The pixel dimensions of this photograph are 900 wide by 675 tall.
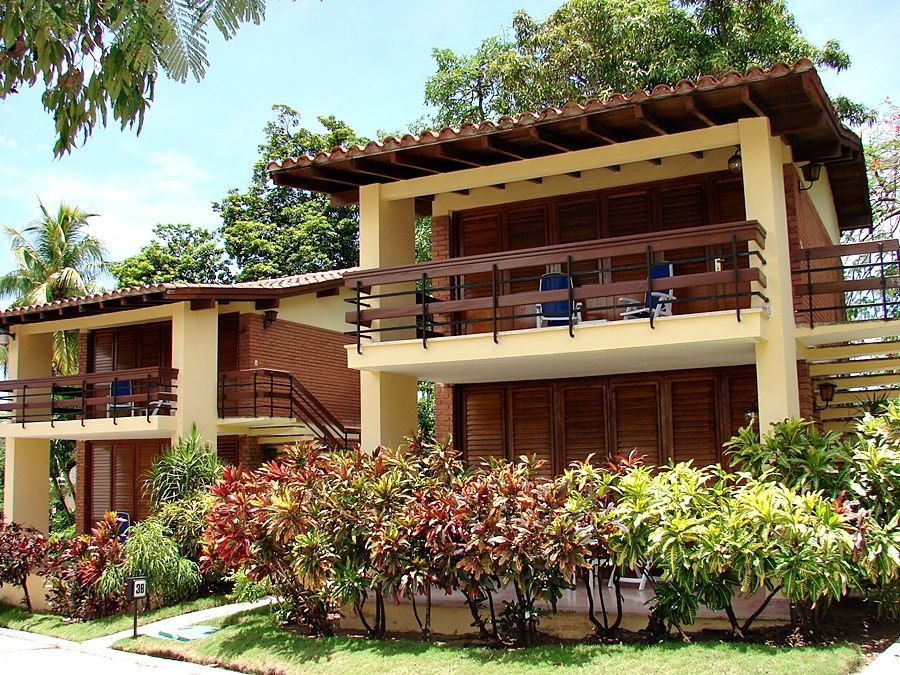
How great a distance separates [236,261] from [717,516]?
92.6 feet

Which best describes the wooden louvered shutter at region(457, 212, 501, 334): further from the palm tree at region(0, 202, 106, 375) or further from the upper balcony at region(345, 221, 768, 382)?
the palm tree at region(0, 202, 106, 375)

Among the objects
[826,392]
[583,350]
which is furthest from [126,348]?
[826,392]

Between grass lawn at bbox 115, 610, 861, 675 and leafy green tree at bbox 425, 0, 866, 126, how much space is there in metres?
17.2

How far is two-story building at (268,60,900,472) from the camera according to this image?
1158 cm

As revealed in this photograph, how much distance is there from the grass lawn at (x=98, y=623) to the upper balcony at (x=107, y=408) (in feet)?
12.9

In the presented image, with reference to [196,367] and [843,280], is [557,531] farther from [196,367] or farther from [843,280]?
[196,367]

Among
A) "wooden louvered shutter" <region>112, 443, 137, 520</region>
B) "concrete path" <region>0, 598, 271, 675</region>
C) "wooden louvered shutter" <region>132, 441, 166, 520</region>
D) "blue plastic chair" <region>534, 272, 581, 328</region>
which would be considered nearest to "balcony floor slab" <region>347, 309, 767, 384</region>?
"blue plastic chair" <region>534, 272, 581, 328</region>

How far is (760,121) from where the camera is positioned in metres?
11.9

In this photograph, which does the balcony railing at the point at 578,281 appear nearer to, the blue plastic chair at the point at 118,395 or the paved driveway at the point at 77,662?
the paved driveway at the point at 77,662

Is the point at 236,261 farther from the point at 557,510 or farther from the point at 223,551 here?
the point at 557,510

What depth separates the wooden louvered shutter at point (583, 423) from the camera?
14219 millimetres

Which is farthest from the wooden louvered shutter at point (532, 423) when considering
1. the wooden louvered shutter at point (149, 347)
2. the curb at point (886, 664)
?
the wooden louvered shutter at point (149, 347)

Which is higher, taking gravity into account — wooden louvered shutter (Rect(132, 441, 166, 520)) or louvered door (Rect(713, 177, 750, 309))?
louvered door (Rect(713, 177, 750, 309))

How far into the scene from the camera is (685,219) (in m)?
13.8
